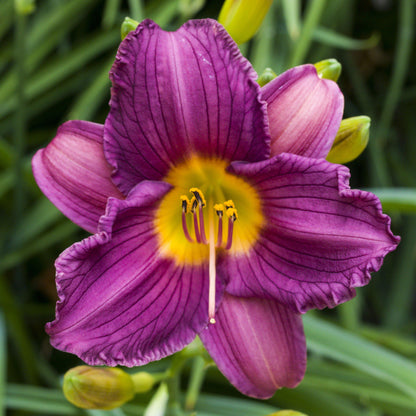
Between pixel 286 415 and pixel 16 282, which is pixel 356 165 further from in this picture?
pixel 286 415

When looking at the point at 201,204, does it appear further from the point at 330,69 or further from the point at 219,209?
the point at 330,69

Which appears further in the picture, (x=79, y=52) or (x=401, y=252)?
(x=401, y=252)

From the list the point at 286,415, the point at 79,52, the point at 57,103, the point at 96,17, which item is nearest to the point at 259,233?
the point at 286,415

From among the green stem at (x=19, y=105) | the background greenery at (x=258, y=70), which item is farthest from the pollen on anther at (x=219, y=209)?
the green stem at (x=19, y=105)

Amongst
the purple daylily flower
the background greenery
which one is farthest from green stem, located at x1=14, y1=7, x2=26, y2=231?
the purple daylily flower

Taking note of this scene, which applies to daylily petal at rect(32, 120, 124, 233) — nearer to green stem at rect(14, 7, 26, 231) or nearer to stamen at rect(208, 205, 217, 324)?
stamen at rect(208, 205, 217, 324)

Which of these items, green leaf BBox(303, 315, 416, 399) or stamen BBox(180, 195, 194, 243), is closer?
stamen BBox(180, 195, 194, 243)

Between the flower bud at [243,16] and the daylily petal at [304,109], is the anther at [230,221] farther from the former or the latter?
the flower bud at [243,16]
